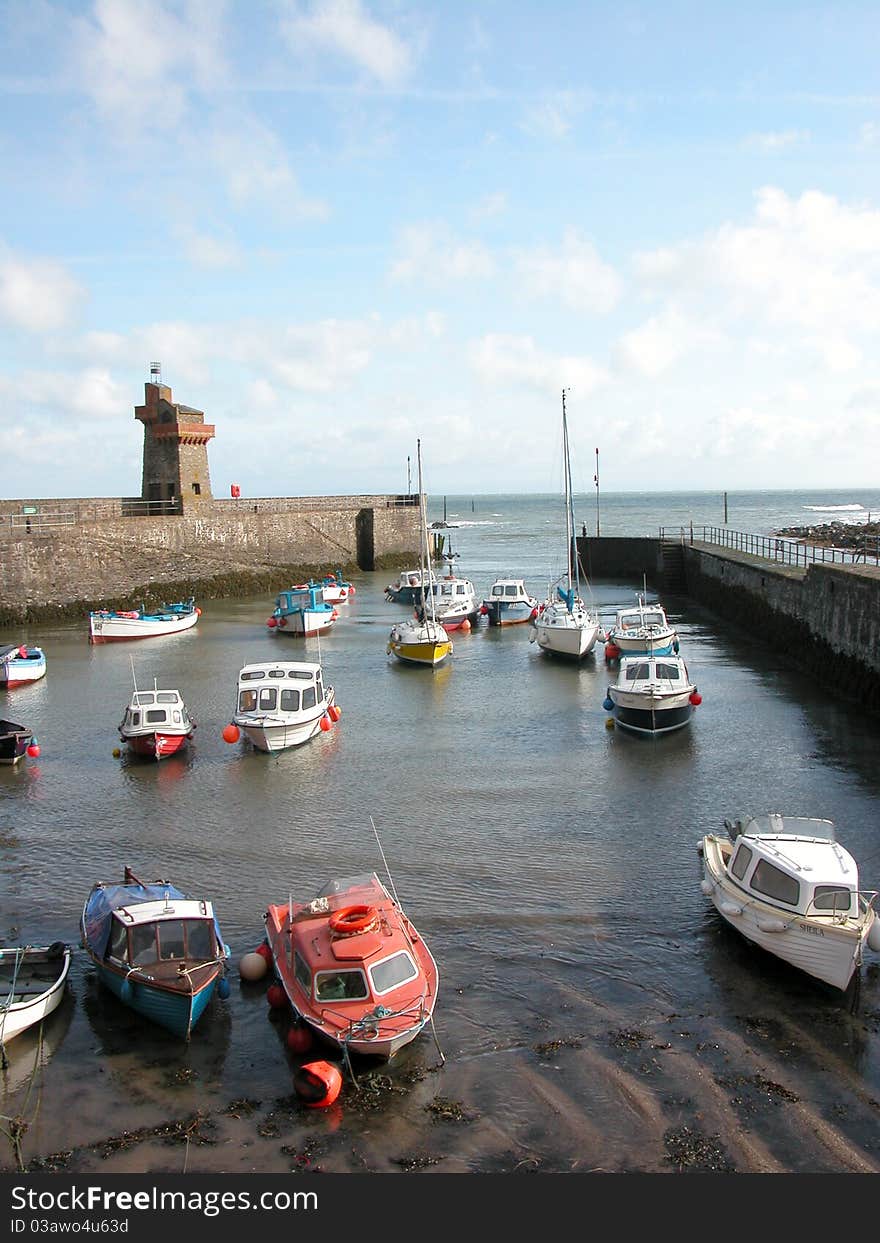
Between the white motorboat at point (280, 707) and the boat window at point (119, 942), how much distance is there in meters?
13.0

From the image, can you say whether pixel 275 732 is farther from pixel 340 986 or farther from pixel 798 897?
pixel 798 897

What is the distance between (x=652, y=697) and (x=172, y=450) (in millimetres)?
50306

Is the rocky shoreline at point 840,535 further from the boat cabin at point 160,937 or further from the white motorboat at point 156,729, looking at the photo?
the boat cabin at point 160,937

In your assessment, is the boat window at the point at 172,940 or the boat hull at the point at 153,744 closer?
the boat window at the point at 172,940

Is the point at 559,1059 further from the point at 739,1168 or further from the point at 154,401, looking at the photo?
the point at 154,401

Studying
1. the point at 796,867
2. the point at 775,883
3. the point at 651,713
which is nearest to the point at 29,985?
the point at 775,883

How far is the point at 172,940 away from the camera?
14750 millimetres

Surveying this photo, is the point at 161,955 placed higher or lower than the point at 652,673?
lower

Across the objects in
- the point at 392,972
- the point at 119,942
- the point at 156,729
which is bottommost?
the point at 392,972

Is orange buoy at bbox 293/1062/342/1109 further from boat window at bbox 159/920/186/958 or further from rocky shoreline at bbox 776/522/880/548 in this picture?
rocky shoreline at bbox 776/522/880/548

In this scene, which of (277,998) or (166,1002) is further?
(277,998)

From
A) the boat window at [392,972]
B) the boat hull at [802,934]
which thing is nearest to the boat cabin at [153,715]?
the boat window at [392,972]

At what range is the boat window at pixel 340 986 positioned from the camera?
44.9 feet

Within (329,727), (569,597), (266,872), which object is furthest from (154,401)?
(266,872)
